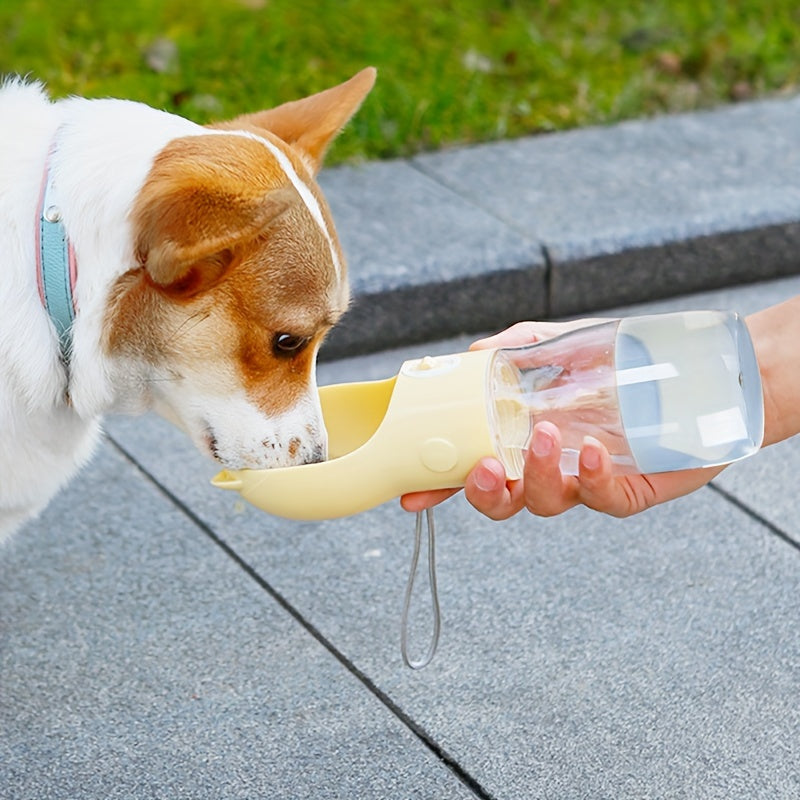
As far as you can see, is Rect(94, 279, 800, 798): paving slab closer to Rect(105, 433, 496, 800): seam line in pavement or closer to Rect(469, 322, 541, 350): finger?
Rect(105, 433, 496, 800): seam line in pavement

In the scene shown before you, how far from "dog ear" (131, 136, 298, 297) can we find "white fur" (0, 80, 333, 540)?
5cm

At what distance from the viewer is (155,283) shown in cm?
252

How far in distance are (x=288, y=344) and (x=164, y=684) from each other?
3.34ft

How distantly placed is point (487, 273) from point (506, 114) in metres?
1.47

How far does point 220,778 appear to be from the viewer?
9.45 ft

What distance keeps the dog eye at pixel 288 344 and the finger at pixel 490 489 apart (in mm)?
457

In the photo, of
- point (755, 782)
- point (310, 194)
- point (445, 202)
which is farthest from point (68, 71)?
point (755, 782)

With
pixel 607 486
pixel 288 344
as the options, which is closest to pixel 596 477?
pixel 607 486

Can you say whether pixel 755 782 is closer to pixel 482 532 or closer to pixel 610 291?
pixel 482 532

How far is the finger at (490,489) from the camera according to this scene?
99.2 inches

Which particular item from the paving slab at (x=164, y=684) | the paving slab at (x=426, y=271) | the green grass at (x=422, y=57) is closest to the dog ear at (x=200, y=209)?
the paving slab at (x=164, y=684)

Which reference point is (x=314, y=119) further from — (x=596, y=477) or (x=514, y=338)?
(x=596, y=477)

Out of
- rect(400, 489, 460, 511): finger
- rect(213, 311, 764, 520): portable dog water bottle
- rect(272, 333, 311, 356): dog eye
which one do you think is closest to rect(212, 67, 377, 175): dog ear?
rect(272, 333, 311, 356): dog eye

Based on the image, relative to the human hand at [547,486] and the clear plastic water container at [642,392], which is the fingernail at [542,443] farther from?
the clear plastic water container at [642,392]
